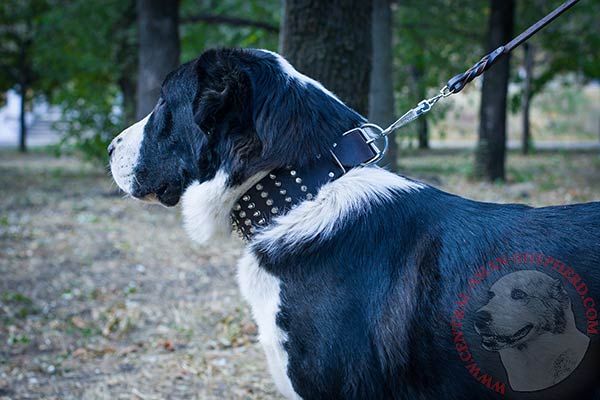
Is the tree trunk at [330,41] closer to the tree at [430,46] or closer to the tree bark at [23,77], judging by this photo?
the tree at [430,46]

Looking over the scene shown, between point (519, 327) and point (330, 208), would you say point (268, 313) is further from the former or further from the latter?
point (519, 327)

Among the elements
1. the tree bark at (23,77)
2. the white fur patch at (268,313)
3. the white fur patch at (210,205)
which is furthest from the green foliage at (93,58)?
the white fur patch at (268,313)

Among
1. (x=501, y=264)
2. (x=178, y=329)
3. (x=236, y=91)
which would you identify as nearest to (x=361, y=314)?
(x=501, y=264)

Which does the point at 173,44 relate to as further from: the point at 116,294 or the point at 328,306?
the point at 328,306

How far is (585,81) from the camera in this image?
2186cm

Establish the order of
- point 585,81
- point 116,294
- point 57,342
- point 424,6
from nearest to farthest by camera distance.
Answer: point 57,342 → point 116,294 → point 424,6 → point 585,81

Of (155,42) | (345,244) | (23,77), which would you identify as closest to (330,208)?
(345,244)

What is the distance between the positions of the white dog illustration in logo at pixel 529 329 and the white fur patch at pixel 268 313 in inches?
27.0

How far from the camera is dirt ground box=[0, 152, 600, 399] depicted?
159 inches

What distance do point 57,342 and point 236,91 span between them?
10.6ft

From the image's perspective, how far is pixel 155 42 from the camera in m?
10.5

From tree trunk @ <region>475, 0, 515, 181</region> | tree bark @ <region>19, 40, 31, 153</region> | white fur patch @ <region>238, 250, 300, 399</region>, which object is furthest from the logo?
tree bark @ <region>19, 40, 31, 153</region>

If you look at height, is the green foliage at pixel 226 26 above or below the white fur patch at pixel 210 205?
above

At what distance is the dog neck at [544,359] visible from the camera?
2008mm
